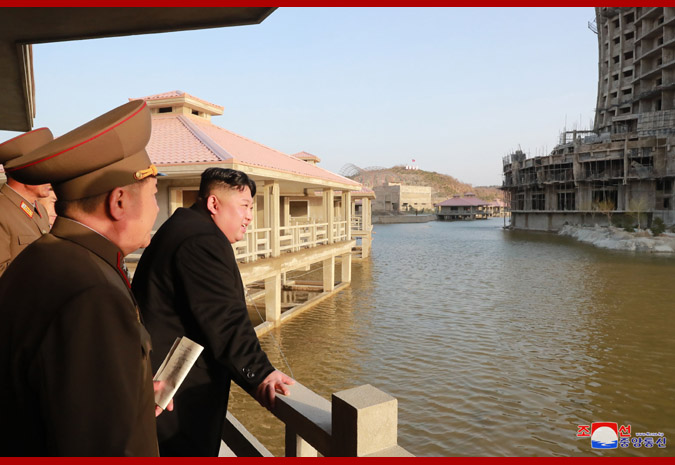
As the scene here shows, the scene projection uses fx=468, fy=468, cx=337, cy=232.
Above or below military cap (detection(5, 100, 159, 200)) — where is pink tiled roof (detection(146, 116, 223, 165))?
above

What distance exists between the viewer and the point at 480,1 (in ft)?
10.3

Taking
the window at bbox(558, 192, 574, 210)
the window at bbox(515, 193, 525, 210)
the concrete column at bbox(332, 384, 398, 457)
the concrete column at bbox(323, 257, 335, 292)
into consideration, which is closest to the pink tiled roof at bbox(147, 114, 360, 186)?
the concrete column at bbox(323, 257, 335, 292)

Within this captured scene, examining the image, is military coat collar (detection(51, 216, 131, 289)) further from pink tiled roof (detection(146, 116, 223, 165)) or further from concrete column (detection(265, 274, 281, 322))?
concrete column (detection(265, 274, 281, 322))

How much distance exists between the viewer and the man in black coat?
2.15 meters

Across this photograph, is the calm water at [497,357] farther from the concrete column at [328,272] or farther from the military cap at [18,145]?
the military cap at [18,145]

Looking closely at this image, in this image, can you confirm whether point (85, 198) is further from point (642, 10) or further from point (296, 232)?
point (642, 10)

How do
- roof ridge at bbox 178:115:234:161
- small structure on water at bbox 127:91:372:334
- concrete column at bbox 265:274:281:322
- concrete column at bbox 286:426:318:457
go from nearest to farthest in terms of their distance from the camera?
concrete column at bbox 286:426:318:457 < roof ridge at bbox 178:115:234:161 < small structure on water at bbox 127:91:372:334 < concrete column at bbox 265:274:281:322

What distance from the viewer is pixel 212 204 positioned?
8.46ft

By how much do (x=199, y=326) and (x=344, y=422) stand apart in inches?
31.4

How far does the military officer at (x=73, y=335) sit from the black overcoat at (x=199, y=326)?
805 mm

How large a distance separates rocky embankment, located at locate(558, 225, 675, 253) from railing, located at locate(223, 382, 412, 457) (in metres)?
39.1

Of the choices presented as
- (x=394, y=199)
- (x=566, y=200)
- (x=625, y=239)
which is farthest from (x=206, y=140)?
(x=394, y=199)

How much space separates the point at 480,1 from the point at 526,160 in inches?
2382

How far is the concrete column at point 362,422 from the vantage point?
71.2 inches
